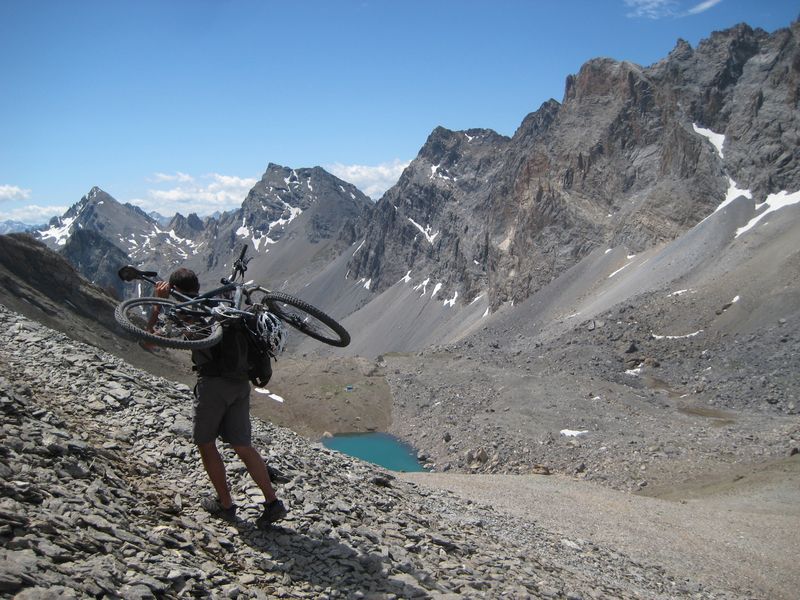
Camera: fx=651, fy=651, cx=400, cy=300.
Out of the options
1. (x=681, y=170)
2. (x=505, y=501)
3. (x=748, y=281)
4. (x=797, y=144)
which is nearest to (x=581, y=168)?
(x=681, y=170)

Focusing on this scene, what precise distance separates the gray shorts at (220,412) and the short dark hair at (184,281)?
1410 millimetres

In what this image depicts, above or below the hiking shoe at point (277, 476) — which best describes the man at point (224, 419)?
above

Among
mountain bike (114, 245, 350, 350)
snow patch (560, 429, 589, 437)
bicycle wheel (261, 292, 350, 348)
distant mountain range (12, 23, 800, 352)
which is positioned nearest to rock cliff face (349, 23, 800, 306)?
distant mountain range (12, 23, 800, 352)

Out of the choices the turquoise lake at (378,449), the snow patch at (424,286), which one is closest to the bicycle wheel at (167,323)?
the turquoise lake at (378,449)

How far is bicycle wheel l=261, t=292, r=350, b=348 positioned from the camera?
9.52m

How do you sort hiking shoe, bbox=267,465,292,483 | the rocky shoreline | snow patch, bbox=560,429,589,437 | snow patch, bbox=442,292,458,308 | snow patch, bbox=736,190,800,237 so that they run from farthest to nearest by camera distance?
snow patch, bbox=442,292,458,308 → snow patch, bbox=736,190,800,237 → snow patch, bbox=560,429,589,437 → hiking shoe, bbox=267,465,292,483 → the rocky shoreline

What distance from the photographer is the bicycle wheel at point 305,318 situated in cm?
952

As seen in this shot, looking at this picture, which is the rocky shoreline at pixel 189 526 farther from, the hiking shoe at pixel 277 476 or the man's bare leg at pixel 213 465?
the man's bare leg at pixel 213 465

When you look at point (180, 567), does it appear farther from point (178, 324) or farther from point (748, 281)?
point (748, 281)

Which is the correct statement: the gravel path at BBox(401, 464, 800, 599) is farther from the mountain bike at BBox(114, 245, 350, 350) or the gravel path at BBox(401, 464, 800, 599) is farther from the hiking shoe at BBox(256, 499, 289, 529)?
the mountain bike at BBox(114, 245, 350, 350)

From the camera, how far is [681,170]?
95.3m

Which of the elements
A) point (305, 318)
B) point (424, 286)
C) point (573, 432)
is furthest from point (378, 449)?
point (424, 286)

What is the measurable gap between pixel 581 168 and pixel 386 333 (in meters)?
57.9

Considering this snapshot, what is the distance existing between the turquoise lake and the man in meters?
40.1
